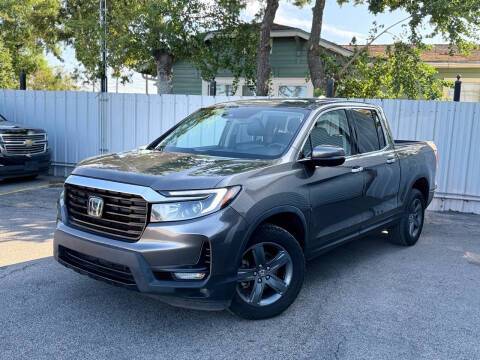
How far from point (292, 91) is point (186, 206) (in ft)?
45.9

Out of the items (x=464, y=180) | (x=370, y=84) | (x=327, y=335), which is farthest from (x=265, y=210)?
(x=370, y=84)

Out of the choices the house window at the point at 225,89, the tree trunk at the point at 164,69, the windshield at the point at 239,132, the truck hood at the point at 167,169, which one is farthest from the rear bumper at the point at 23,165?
the house window at the point at 225,89

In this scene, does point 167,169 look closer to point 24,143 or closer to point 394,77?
point 24,143

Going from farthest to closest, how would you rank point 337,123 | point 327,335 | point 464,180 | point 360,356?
point 464,180 < point 337,123 < point 327,335 < point 360,356

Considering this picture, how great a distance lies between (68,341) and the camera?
11.5ft

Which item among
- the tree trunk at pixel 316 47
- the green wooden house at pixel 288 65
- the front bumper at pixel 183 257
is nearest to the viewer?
the front bumper at pixel 183 257

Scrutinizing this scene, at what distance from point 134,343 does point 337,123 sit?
2938 mm

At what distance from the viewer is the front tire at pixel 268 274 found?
12.3 feet

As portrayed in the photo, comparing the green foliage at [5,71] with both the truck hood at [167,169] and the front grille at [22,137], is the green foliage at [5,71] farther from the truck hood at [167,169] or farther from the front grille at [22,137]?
the truck hood at [167,169]

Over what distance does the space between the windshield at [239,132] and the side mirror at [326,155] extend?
281 mm

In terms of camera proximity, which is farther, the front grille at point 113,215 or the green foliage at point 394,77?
the green foliage at point 394,77

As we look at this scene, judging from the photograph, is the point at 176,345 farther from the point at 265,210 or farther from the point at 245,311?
the point at 265,210

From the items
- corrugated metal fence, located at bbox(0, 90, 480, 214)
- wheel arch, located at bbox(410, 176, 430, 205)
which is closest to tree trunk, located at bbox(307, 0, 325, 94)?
corrugated metal fence, located at bbox(0, 90, 480, 214)

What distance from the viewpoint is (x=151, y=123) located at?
10.7m
